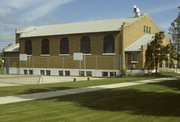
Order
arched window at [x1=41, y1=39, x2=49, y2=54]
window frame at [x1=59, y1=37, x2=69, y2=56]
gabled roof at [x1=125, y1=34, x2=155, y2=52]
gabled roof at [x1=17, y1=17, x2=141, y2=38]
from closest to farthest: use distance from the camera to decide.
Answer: gabled roof at [x1=125, y1=34, x2=155, y2=52] → gabled roof at [x1=17, y1=17, x2=141, y2=38] → window frame at [x1=59, y1=37, x2=69, y2=56] → arched window at [x1=41, y1=39, x2=49, y2=54]

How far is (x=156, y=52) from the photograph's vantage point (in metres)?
45.2

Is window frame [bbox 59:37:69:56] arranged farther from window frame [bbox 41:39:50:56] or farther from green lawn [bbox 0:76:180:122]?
green lawn [bbox 0:76:180:122]

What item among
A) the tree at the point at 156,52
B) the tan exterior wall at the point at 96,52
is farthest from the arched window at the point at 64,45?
the tree at the point at 156,52

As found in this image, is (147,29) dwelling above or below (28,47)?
above

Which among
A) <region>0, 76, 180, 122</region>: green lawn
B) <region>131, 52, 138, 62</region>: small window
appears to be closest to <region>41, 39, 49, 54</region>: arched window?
<region>131, 52, 138, 62</region>: small window

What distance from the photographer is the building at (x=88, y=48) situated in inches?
1863

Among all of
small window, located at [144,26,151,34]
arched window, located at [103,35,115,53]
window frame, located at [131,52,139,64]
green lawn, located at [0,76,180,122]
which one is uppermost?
small window, located at [144,26,151,34]

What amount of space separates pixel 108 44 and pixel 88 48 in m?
3.97

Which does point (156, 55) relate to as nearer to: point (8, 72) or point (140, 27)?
point (140, 27)

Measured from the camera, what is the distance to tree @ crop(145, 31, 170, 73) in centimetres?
4481

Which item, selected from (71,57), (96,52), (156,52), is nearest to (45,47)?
(71,57)

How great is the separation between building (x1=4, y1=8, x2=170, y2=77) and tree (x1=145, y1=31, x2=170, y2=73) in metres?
1.15

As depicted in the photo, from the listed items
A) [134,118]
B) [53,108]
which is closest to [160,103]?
[134,118]

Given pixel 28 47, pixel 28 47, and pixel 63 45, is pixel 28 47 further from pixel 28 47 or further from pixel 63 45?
pixel 63 45
